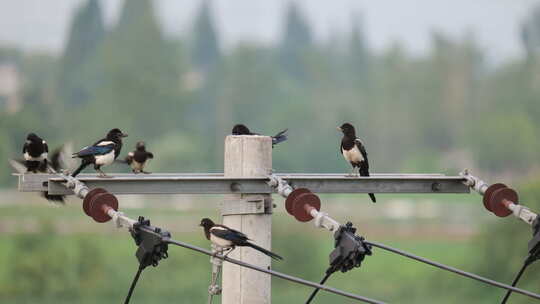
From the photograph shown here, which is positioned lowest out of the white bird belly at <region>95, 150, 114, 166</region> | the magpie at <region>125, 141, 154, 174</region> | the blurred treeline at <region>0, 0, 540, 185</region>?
the white bird belly at <region>95, 150, 114, 166</region>

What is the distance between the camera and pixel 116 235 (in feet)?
196

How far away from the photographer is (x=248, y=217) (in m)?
11.7

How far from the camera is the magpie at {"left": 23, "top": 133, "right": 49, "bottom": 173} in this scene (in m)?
15.0

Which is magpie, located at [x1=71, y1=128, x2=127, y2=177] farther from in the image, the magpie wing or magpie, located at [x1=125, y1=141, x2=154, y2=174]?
the magpie wing

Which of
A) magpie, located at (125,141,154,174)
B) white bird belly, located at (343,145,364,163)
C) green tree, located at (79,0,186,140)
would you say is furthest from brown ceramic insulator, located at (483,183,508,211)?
green tree, located at (79,0,186,140)

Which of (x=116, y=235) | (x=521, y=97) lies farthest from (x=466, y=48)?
(x=116, y=235)

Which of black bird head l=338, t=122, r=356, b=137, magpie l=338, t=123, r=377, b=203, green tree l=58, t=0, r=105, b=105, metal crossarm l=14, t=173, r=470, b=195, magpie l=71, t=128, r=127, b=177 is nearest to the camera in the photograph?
metal crossarm l=14, t=173, r=470, b=195

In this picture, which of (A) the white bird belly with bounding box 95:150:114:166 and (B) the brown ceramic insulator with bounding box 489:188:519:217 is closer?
(B) the brown ceramic insulator with bounding box 489:188:519:217

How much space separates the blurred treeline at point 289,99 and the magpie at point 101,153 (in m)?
71.5

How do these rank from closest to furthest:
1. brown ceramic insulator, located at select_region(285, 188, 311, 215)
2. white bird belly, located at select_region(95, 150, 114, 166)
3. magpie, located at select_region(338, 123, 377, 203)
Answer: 1. brown ceramic insulator, located at select_region(285, 188, 311, 215)
2. white bird belly, located at select_region(95, 150, 114, 166)
3. magpie, located at select_region(338, 123, 377, 203)

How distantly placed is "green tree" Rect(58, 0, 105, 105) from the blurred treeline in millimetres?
144

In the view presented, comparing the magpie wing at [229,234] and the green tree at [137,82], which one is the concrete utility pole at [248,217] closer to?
the magpie wing at [229,234]

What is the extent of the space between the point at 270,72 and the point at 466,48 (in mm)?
17914

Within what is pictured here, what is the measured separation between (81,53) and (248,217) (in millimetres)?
127653
